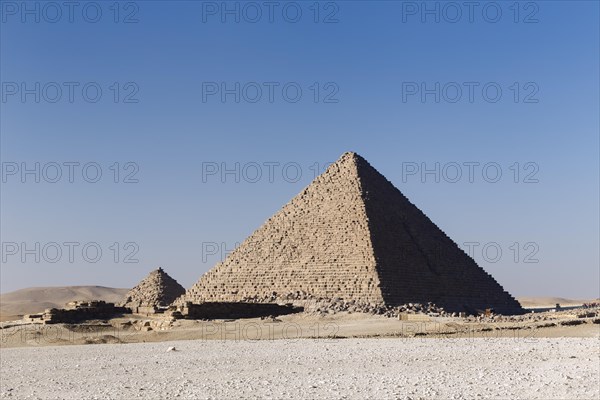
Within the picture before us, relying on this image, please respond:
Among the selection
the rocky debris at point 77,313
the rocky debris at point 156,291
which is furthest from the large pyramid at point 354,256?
the rocky debris at point 77,313

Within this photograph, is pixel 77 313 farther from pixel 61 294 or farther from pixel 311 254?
pixel 61 294

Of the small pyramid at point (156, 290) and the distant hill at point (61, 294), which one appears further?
the distant hill at point (61, 294)

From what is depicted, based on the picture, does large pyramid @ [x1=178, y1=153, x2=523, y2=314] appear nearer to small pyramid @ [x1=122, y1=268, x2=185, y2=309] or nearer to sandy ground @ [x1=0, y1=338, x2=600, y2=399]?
small pyramid @ [x1=122, y1=268, x2=185, y2=309]

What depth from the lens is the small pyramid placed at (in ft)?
172

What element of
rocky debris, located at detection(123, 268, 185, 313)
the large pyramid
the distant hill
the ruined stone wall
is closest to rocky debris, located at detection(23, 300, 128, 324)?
the ruined stone wall

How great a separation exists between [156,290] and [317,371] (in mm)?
42247

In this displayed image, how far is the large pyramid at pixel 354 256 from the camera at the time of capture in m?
37.9

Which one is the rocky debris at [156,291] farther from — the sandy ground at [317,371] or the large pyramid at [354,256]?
the sandy ground at [317,371]

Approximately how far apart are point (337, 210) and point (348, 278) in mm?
6650

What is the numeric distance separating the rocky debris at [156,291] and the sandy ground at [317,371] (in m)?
33.6

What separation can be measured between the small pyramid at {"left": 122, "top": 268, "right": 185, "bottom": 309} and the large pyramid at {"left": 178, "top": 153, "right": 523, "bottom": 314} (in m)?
7.87

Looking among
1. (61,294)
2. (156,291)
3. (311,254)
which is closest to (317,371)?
(311,254)

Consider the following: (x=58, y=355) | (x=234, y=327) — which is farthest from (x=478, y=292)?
(x=58, y=355)

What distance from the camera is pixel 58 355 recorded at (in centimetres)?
1778
